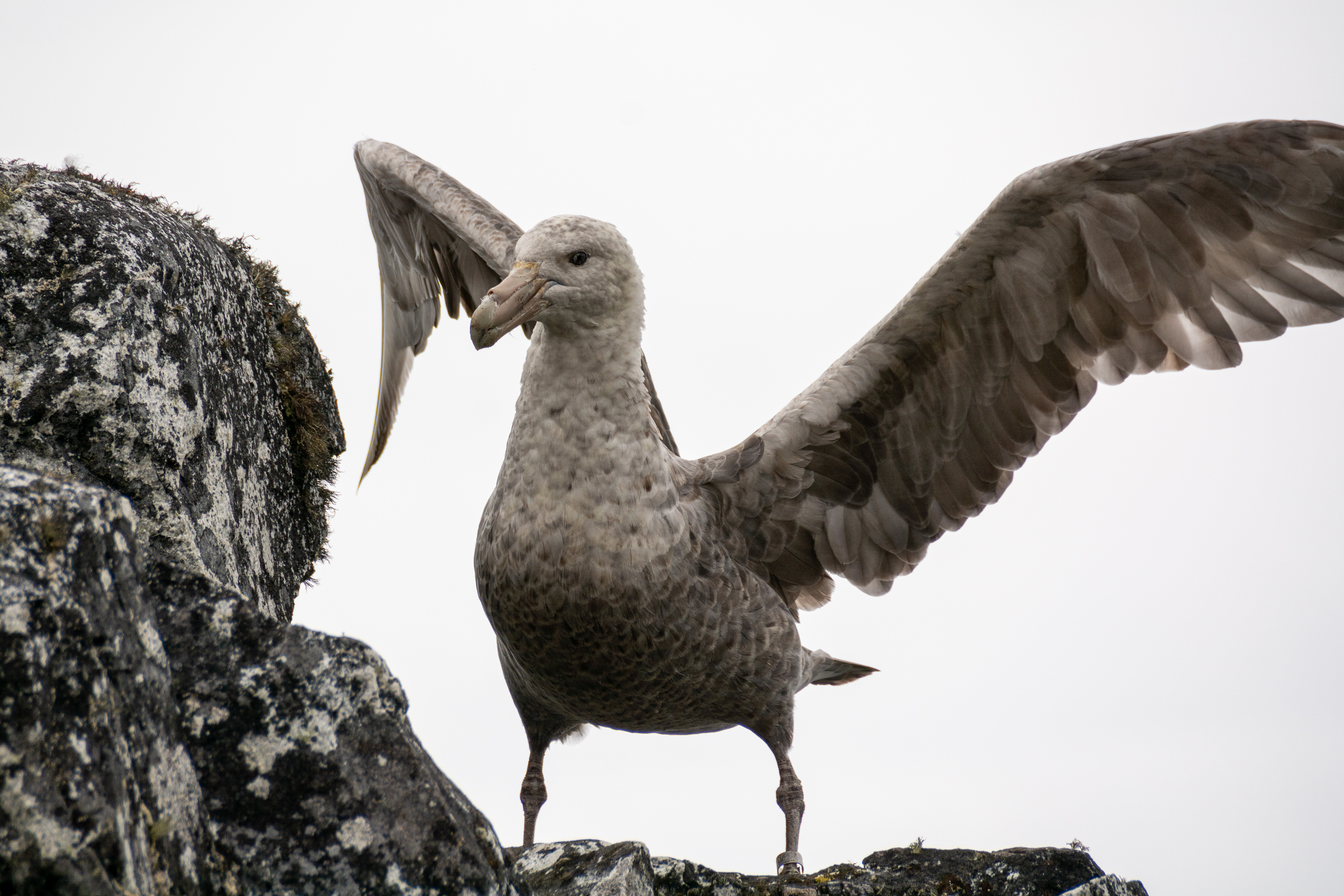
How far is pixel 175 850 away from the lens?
1937 mm

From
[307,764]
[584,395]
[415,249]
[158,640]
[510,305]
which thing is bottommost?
[307,764]

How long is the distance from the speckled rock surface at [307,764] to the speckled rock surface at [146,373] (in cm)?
22

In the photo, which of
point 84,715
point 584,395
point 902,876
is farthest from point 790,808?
point 84,715

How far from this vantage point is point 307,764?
7.32ft

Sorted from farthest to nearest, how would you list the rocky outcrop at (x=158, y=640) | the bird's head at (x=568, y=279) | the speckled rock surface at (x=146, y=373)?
1. the bird's head at (x=568, y=279)
2. the speckled rock surface at (x=146, y=373)
3. the rocky outcrop at (x=158, y=640)

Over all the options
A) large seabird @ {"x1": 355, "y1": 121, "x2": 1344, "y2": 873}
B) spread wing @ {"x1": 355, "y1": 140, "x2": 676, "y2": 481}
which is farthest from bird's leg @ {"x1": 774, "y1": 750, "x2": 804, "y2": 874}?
spread wing @ {"x1": 355, "y1": 140, "x2": 676, "y2": 481}

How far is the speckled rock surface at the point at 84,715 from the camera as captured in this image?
1.61 m

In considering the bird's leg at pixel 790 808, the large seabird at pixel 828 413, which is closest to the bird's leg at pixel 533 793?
the large seabird at pixel 828 413

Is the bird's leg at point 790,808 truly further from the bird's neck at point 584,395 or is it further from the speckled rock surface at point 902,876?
the bird's neck at point 584,395

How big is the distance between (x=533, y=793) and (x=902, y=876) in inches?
69.8

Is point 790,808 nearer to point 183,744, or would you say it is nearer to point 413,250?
point 183,744

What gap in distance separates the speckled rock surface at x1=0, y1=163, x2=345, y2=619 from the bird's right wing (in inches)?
80.1

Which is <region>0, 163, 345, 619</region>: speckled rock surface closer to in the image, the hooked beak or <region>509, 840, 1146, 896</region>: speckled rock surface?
the hooked beak

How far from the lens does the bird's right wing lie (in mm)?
6254
